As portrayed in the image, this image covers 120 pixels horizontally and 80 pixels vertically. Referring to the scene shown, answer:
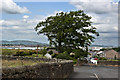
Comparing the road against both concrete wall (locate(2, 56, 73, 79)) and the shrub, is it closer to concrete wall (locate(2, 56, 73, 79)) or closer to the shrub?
concrete wall (locate(2, 56, 73, 79))

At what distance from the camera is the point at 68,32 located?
4284 cm

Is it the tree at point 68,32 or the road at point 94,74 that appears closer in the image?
the road at point 94,74

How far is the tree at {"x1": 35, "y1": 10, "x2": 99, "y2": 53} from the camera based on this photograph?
43719 mm

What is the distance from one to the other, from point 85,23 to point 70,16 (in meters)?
3.85

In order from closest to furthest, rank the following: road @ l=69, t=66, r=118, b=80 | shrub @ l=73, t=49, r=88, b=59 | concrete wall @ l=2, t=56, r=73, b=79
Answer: concrete wall @ l=2, t=56, r=73, b=79 → road @ l=69, t=66, r=118, b=80 → shrub @ l=73, t=49, r=88, b=59

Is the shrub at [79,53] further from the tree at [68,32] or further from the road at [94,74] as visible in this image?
the road at [94,74]

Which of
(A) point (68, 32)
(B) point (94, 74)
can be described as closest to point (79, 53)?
(A) point (68, 32)

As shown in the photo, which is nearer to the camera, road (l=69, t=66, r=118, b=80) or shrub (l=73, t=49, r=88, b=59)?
road (l=69, t=66, r=118, b=80)

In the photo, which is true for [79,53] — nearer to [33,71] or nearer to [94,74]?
[94,74]

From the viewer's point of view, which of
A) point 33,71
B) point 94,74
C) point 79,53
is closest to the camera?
point 33,71

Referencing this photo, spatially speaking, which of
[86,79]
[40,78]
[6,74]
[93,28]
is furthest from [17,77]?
[93,28]

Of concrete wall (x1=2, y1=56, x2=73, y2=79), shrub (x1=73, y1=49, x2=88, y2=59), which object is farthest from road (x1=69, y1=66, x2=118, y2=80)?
shrub (x1=73, y1=49, x2=88, y2=59)

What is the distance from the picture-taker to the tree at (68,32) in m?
43.7

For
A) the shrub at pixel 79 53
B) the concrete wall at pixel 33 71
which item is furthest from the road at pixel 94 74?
the shrub at pixel 79 53
